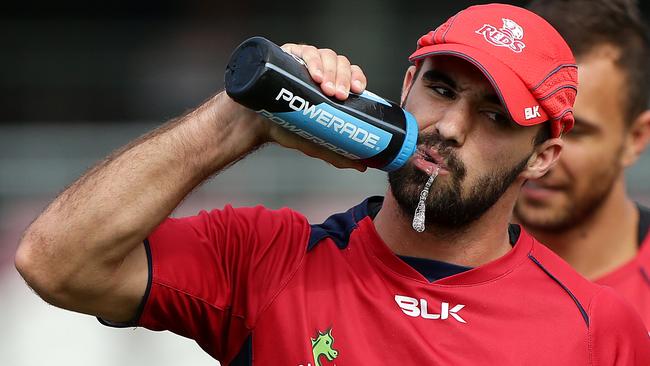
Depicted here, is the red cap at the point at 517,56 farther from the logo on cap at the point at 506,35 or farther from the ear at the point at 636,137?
the ear at the point at 636,137

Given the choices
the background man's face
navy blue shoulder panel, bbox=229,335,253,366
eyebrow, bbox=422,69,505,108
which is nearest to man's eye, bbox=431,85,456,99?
eyebrow, bbox=422,69,505,108

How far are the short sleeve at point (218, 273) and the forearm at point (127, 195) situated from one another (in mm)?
165

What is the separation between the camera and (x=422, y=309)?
2.82 m

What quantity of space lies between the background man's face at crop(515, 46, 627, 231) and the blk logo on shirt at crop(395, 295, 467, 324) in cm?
123

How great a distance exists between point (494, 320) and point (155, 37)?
946cm

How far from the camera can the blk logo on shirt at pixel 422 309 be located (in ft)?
9.23

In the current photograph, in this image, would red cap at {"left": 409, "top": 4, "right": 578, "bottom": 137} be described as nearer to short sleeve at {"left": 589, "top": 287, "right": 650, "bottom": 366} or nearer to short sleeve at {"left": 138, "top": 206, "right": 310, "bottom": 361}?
short sleeve at {"left": 589, "top": 287, "right": 650, "bottom": 366}

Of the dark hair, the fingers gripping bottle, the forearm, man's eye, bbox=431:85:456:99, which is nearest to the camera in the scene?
the fingers gripping bottle

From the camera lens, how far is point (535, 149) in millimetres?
2967

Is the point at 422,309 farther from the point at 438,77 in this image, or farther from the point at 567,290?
the point at 438,77

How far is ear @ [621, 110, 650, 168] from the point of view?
412cm

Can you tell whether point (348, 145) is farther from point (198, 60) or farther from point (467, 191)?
point (198, 60)

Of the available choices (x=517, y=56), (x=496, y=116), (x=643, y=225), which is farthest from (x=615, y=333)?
(x=643, y=225)

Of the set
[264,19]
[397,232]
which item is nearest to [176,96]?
[264,19]
